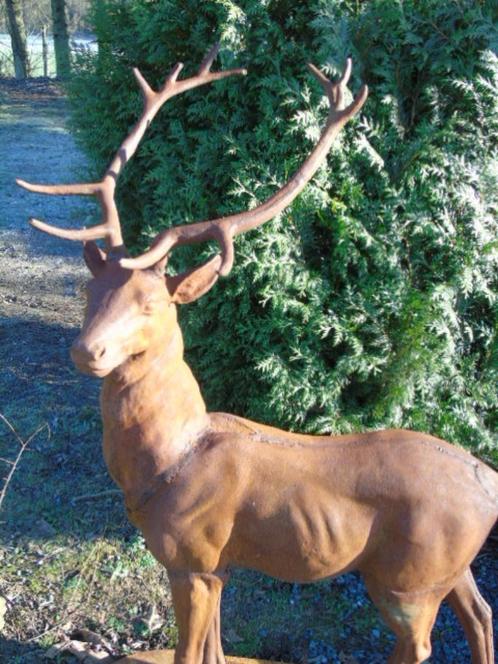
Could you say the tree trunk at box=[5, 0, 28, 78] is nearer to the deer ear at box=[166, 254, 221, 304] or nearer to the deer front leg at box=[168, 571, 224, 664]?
the deer ear at box=[166, 254, 221, 304]


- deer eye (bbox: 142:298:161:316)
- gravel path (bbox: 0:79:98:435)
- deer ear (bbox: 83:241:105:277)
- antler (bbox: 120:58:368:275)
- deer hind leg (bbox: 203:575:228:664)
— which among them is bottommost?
gravel path (bbox: 0:79:98:435)

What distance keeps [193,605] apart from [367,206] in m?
1.83

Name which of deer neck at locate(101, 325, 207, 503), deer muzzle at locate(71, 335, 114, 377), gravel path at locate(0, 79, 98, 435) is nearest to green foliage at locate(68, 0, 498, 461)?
deer neck at locate(101, 325, 207, 503)

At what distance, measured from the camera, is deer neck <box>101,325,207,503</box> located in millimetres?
1902

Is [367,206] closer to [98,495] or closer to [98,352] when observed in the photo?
[98,352]

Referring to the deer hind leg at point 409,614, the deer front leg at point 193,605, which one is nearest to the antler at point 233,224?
the deer front leg at point 193,605

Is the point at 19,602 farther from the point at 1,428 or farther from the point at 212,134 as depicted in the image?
the point at 212,134

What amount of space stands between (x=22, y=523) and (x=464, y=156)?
282 centimetres

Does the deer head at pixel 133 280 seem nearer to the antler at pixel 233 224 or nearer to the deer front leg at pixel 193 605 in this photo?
the antler at pixel 233 224

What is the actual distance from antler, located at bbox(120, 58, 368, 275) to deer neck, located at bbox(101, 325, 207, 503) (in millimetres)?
241

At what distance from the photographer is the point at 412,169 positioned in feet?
10.0

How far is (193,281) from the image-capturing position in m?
1.88

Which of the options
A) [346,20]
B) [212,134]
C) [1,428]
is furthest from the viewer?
[1,428]

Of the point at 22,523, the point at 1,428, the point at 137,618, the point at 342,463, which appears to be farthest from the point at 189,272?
the point at 1,428
